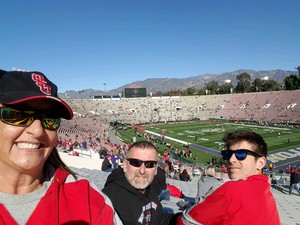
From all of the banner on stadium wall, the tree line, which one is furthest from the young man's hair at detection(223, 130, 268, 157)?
the tree line

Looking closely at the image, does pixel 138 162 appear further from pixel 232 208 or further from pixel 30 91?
pixel 30 91

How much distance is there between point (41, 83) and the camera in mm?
1330

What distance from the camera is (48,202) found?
1.34m

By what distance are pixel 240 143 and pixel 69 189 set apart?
4.99ft

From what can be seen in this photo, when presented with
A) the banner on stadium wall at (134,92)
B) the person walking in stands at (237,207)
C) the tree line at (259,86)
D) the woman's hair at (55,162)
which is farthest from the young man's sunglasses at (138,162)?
the tree line at (259,86)

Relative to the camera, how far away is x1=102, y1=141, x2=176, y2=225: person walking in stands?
2.31 meters

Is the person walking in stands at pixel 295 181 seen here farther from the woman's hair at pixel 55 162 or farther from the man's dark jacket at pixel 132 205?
the woman's hair at pixel 55 162

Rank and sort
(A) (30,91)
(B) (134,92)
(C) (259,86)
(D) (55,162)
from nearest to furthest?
(A) (30,91)
(D) (55,162)
(B) (134,92)
(C) (259,86)

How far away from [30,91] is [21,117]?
148 mm

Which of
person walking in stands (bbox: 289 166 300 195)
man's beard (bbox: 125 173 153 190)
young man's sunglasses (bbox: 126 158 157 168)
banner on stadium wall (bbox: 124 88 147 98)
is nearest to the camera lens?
man's beard (bbox: 125 173 153 190)

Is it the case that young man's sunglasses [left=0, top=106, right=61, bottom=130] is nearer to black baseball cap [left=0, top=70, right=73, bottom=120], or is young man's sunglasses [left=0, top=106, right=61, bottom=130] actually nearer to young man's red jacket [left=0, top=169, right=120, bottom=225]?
black baseball cap [left=0, top=70, right=73, bottom=120]

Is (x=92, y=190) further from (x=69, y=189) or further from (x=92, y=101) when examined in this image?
(x=92, y=101)

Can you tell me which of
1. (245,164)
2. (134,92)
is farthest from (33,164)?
(134,92)

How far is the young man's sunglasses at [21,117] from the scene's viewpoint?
1270 mm
